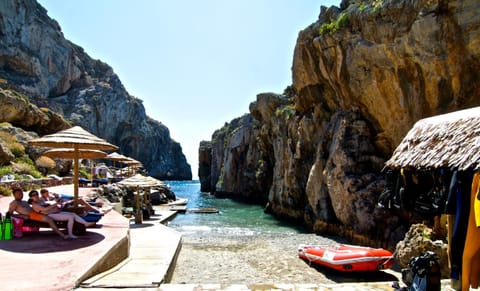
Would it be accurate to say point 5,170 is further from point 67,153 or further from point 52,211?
point 52,211

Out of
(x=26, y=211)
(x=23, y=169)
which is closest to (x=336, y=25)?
(x=26, y=211)

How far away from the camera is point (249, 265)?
13.2 metres

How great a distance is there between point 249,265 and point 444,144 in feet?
30.3

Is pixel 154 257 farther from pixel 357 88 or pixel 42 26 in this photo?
pixel 42 26

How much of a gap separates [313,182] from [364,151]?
4798 millimetres

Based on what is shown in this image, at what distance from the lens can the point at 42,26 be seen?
249 ft

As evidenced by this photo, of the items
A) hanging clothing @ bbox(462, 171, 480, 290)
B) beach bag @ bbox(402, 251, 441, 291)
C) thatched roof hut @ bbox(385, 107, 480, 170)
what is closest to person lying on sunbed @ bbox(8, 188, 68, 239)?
beach bag @ bbox(402, 251, 441, 291)

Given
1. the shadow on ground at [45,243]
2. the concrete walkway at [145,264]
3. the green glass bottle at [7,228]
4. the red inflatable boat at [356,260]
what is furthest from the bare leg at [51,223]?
the red inflatable boat at [356,260]

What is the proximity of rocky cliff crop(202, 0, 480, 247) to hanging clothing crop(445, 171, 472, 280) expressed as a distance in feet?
40.8

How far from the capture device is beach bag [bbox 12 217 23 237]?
8.48 m

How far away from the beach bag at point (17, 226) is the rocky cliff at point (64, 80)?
141 feet

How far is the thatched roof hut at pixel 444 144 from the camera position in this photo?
16.5ft

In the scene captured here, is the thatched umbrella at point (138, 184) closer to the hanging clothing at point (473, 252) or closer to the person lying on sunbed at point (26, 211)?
the person lying on sunbed at point (26, 211)

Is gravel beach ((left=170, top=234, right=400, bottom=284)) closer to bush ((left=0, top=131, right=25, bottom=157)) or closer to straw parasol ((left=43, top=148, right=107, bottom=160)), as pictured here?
straw parasol ((left=43, top=148, right=107, bottom=160))
